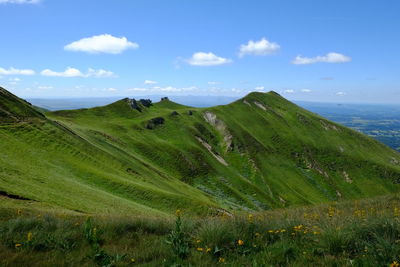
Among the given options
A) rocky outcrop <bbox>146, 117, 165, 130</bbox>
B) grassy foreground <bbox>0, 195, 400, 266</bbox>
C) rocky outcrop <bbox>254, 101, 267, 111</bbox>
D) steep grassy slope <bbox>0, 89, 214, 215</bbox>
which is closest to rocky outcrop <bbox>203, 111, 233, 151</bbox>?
rocky outcrop <bbox>146, 117, 165, 130</bbox>

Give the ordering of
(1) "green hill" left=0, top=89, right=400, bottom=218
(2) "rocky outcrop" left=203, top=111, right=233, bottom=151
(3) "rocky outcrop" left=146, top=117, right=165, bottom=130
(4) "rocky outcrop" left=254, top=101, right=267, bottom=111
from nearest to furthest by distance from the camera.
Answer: (1) "green hill" left=0, top=89, right=400, bottom=218 → (3) "rocky outcrop" left=146, top=117, right=165, bottom=130 → (2) "rocky outcrop" left=203, top=111, right=233, bottom=151 → (4) "rocky outcrop" left=254, top=101, right=267, bottom=111

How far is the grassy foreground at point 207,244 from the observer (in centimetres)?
688

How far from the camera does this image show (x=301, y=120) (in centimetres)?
15325

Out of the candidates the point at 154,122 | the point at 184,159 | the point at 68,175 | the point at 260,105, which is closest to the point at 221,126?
the point at 154,122

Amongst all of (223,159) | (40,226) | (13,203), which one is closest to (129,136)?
(223,159)

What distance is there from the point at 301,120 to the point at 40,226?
157m

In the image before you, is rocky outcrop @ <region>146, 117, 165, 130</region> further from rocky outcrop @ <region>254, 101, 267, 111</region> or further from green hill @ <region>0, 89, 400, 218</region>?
rocky outcrop @ <region>254, 101, 267, 111</region>

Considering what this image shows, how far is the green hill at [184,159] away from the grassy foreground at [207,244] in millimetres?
14516

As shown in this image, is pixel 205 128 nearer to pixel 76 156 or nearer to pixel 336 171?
pixel 336 171

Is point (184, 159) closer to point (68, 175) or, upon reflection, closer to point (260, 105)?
point (68, 175)

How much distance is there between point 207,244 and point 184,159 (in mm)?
79560

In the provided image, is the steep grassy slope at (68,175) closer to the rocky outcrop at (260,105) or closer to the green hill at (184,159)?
the green hill at (184,159)

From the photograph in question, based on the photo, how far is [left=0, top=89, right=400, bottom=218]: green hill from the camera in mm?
31656

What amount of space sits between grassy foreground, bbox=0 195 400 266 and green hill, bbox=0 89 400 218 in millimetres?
14516
